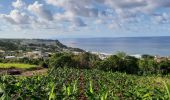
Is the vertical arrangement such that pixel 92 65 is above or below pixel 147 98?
below

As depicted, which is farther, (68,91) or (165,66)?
Answer: (165,66)

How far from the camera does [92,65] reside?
7394 centimetres

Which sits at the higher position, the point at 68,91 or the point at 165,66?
the point at 68,91

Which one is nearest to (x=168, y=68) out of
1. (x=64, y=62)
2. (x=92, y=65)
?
(x=92, y=65)

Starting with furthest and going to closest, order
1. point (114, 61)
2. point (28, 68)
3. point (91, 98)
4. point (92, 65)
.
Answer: point (92, 65)
point (114, 61)
point (28, 68)
point (91, 98)

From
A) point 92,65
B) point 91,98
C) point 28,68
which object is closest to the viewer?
point 91,98

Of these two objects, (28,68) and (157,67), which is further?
(157,67)

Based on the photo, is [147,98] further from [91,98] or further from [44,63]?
[44,63]

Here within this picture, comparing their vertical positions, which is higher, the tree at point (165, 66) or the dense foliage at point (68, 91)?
the dense foliage at point (68, 91)

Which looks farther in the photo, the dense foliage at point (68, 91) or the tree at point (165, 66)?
the tree at point (165, 66)

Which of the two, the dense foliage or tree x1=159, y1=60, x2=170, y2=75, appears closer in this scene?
the dense foliage

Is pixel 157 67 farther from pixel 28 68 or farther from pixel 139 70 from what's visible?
pixel 28 68

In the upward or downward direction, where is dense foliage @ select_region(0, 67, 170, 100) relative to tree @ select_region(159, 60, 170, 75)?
upward

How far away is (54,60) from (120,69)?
13033 millimetres
